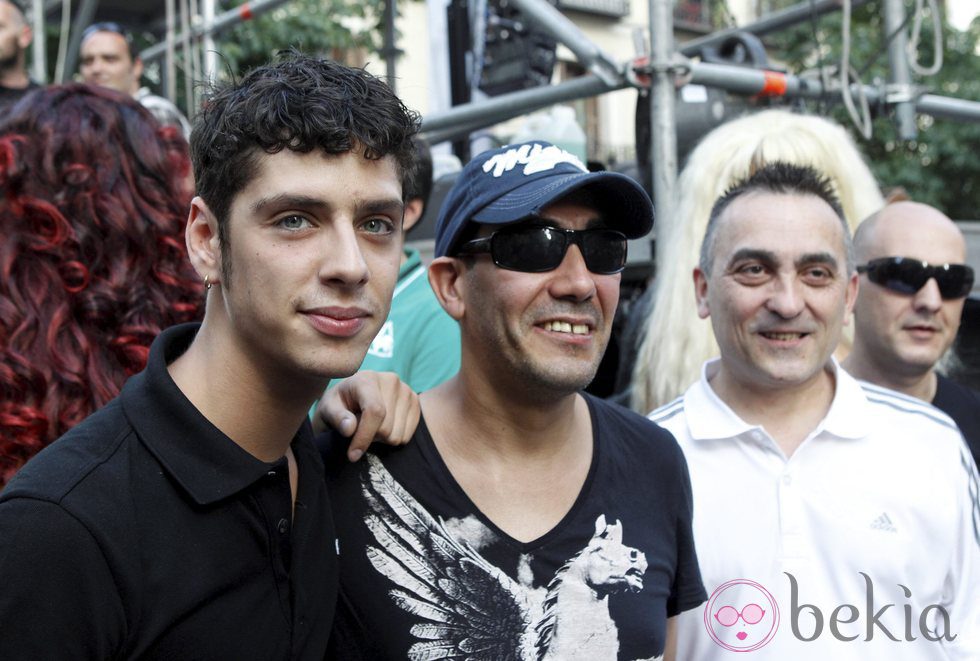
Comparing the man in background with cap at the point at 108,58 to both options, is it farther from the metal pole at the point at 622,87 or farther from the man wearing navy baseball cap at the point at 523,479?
the man wearing navy baseball cap at the point at 523,479

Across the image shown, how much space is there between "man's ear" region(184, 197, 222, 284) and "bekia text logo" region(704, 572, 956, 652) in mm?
1301

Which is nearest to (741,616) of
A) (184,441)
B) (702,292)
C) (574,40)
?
(702,292)

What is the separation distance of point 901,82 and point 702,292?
2.23m

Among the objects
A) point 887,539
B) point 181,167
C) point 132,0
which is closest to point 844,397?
point 887,539

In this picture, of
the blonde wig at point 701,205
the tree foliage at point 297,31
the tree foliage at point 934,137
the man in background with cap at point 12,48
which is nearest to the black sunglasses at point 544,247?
the blonde wig at point 701,205

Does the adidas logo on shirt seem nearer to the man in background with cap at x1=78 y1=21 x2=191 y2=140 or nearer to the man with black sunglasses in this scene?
the man with black sunglasses

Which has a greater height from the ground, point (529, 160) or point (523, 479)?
point (529, 160)

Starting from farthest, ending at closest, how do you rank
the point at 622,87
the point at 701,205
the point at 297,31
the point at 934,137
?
the point at 934,137 → the point at 297,31 → the point at 622,87 → the point at 701,205

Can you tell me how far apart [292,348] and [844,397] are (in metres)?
1.47

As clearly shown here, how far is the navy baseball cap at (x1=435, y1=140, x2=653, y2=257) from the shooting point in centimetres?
185

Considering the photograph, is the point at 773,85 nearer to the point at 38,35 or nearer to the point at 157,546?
the point at 157,546

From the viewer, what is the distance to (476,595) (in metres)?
1.74

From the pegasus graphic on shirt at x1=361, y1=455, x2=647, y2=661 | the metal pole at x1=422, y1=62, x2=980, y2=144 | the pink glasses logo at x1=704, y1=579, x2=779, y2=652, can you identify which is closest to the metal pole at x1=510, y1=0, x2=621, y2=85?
the metal pole at x1=422, y1=62, x2=980, y2=144

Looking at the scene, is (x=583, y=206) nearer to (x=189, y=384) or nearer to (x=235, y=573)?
(x=189, y=384)
